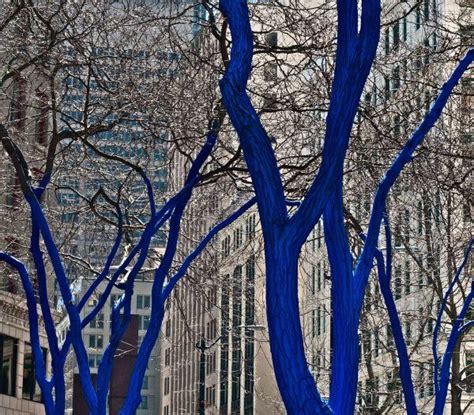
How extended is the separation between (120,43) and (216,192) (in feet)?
15.5

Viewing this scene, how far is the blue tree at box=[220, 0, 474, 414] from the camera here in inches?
378

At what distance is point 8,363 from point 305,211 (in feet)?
130

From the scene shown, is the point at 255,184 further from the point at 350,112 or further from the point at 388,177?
the point at 388,177

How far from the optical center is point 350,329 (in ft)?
34.1

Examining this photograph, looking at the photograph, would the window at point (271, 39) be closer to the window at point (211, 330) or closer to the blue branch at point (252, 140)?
the blue branch at point (252, 140)

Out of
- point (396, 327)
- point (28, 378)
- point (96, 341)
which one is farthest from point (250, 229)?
point (96, 341)

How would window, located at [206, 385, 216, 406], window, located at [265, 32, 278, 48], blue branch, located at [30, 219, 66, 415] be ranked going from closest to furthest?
blue branch, located at [30, 219, 66, 415] < window, located at [265, 32, 278, 48] < window, located at [206, 385, 216, 406]

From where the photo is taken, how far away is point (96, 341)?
570ft

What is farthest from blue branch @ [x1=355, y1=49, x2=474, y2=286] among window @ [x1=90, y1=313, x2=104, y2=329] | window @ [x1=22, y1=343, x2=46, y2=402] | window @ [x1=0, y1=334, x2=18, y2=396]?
window @ [x1=22, y1=343, x2=46, y2=402]

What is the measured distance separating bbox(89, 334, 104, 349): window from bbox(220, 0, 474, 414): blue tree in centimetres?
15099

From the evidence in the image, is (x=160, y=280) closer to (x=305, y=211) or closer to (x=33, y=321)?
(x=33, y=321)

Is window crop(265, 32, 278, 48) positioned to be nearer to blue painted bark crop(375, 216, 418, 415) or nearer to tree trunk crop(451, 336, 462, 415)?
blue painted bark crop(375, 216, 418, 415)

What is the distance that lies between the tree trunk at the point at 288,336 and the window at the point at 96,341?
497ft

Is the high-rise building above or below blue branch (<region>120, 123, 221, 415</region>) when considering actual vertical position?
above
